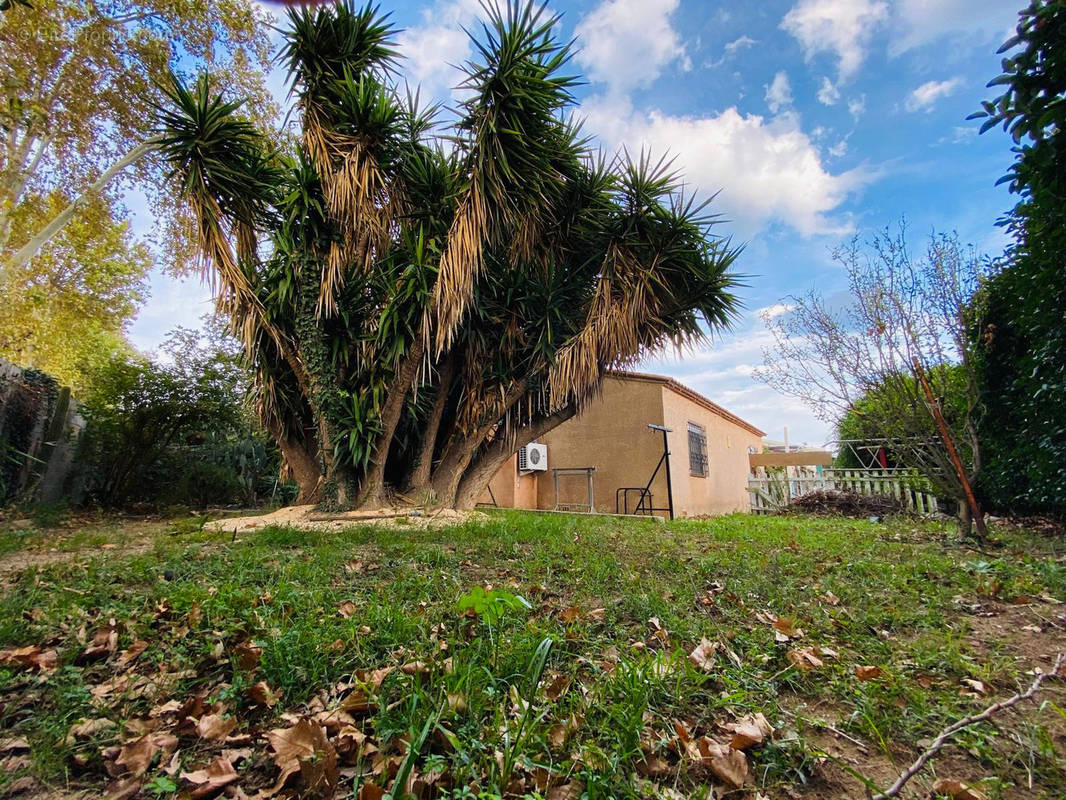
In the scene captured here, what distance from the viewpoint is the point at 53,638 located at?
1.77 meters

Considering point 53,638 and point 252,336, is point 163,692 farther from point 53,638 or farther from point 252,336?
point 252,336

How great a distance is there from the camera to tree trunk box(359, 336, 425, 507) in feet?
18.0

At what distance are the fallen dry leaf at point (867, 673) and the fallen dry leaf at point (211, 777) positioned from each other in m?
1.90

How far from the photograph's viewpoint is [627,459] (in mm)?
10391

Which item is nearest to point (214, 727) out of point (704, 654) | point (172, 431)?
point (704, 654)

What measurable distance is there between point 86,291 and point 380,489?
37.4 ft

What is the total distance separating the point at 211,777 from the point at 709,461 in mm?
12577

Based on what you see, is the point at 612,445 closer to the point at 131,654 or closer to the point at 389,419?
the point at 389,419

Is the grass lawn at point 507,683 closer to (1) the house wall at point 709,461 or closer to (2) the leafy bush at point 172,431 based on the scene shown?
(2) the leafy bush at point 172,431

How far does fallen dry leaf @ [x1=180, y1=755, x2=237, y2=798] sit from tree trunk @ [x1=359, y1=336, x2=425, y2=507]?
455 centimetres

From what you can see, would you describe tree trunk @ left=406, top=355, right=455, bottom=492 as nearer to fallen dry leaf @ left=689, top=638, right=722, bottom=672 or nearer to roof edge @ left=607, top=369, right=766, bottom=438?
roof edge @ left=607, top=369, right=766, bottom=438

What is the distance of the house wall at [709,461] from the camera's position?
33.4ft

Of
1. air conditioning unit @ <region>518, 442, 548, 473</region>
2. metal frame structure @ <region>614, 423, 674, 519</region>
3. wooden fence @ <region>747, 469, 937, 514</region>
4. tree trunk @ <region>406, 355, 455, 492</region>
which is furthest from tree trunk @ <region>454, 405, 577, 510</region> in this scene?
wooden fence @ <region>747, 469, 937, 514</region>

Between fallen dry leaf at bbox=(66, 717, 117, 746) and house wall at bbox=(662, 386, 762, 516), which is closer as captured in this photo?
fallen dry leaf at bbox=(66, 717, 117, 746)
